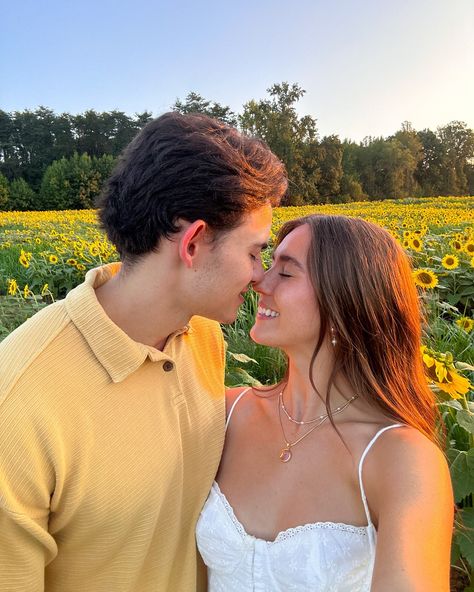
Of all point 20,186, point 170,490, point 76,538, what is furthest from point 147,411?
point 20,186

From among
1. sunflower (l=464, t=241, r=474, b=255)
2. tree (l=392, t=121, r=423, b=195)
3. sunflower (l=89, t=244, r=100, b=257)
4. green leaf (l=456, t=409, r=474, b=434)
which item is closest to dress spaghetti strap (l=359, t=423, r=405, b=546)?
green leaf (l=456, t=409, r=474, b=434)

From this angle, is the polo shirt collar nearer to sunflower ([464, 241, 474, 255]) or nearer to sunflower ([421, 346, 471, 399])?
sunflower ([421, 346, 471, 399])

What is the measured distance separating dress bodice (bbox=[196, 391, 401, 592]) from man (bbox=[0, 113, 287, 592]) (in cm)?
15

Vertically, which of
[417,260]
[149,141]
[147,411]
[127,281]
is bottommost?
[417,260]

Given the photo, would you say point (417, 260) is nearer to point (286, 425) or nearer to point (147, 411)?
point (286, 425)

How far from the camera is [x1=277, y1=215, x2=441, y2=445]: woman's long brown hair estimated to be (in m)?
1.69

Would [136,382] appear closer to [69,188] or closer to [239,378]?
[239,378]

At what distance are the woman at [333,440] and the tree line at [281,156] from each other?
3986 centimetres

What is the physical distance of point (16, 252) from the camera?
29.0 ft

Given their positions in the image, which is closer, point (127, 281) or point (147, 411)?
point (147, 411)

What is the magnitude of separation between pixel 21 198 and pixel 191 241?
45.2 m

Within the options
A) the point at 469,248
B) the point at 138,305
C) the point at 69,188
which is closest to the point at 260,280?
the point at 138,305

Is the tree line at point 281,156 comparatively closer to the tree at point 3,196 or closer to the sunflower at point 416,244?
the tree at point 3,196

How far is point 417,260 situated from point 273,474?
4.47 meters
